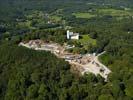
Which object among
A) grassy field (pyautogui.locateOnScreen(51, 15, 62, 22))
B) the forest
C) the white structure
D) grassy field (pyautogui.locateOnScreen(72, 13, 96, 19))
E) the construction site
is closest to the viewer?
the forest

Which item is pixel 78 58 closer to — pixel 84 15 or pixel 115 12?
pixel 84 15

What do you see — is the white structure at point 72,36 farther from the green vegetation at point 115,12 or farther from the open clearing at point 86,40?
the green vegetation at point 115,12

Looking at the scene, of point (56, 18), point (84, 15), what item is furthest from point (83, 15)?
point (56, 18)

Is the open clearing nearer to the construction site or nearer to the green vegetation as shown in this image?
the construction site

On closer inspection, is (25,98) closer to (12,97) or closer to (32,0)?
(12,97)

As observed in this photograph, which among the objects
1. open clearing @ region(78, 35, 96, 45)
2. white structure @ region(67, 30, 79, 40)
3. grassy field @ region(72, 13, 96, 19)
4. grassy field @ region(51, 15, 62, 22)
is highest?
white structure @ region(67, 30, 79, 40)

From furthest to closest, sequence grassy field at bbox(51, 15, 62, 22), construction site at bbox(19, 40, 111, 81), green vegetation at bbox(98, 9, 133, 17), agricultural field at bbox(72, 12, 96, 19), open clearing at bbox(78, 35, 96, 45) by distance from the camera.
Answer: green vegetation at bbox(98, 9, 133, 17) → agricultural field at bbox(72, 12, 96, 19) → grassy field at bbox(51, 15, 62, 22) → open clearing at bbox(78, 35, 96, 45) → construction site at bbox(19, 40, 111, 81)

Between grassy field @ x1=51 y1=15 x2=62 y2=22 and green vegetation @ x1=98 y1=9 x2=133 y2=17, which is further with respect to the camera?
green vegetation @ x1=98 y1=9 x2=133 y2=17

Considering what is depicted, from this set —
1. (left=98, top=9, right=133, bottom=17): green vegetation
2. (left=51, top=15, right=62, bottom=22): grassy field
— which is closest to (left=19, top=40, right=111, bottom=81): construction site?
(left=51, top=15, right=62, bottom=22): grassy field
